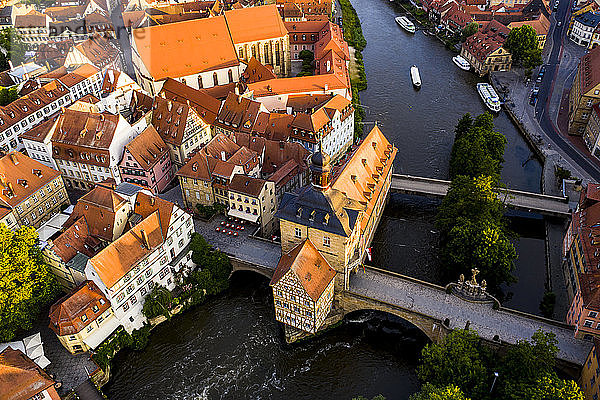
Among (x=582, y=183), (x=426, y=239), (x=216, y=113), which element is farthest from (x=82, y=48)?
(x=582, y=183)

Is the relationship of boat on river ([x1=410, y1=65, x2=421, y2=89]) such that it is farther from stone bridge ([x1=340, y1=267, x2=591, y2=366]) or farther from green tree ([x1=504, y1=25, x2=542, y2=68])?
stone bridge ([x1=340, y1=267, x2=591, y2=366])

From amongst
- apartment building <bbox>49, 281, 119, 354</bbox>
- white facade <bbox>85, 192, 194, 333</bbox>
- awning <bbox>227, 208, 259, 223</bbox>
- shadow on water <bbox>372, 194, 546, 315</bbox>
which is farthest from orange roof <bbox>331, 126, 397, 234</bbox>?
apartment building <bbox>49, 281, 119, 354</bbox>

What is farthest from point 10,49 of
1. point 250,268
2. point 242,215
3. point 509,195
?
point 509,195

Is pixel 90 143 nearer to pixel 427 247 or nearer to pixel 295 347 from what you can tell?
pixel 295 347

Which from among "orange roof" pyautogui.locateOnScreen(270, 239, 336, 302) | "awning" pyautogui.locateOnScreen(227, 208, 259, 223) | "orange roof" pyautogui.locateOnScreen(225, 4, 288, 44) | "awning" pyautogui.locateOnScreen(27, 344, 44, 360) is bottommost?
"awning" pyautogui.locateOnScreen(27, 344, 44, 360)

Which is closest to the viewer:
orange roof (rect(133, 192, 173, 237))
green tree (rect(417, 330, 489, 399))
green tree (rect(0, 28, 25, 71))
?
green tree (rect(417, 330, 489, 399))

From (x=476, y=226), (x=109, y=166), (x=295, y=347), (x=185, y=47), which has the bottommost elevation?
(x=295, y=347)

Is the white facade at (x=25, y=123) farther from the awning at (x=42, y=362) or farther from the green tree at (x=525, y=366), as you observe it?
the green tree at (x=525, y=366)
